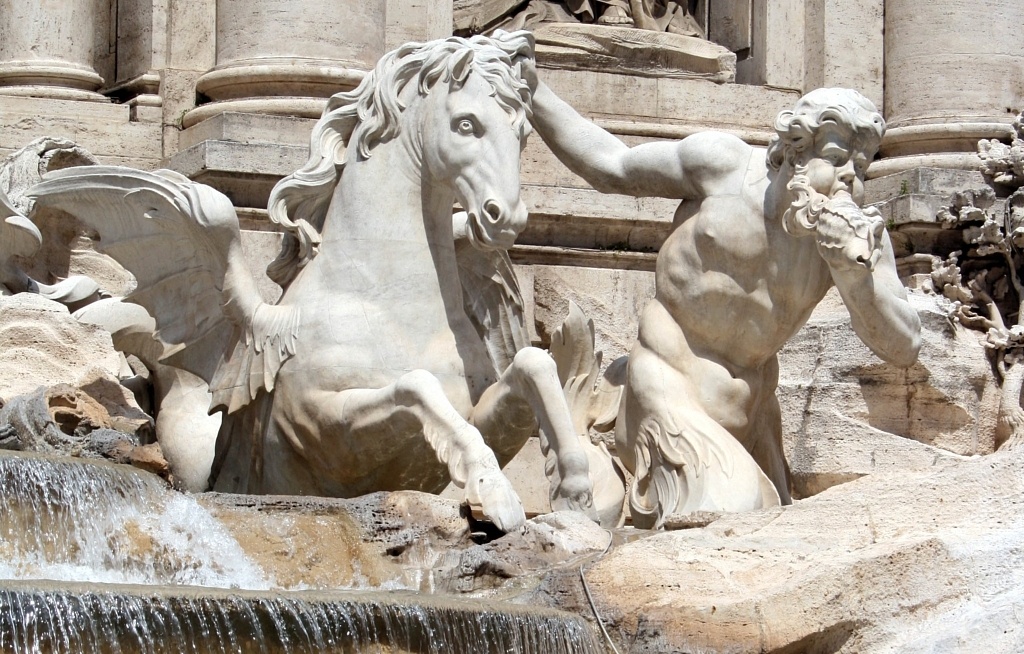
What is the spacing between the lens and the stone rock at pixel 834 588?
6.56 m

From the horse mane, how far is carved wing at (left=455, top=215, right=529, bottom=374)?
0.51 m

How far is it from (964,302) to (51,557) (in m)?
5.56

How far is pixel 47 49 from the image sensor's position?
11828mm

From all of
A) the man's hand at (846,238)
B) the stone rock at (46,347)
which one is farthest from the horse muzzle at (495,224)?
the stone rock at (46,347)

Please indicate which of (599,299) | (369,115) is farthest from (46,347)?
(599,299)

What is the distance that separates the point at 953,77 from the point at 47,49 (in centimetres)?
466

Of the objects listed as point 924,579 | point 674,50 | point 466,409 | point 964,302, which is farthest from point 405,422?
point 674,50

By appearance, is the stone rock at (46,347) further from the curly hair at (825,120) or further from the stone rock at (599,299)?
the curly hair at (825,120)

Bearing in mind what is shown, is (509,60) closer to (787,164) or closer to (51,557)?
(787,164)

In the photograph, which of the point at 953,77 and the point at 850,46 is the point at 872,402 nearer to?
the point at 953,77

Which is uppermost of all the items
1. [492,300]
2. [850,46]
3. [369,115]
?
[369,115]

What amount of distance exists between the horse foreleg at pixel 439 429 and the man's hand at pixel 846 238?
1328 millimetres

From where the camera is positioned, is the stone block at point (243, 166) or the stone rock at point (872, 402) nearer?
the stone rock at point (872, 402)

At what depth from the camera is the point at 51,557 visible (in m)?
7.08
